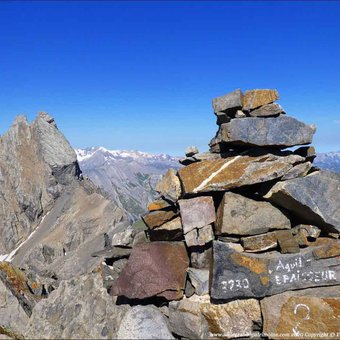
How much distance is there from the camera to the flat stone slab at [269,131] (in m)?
11.8

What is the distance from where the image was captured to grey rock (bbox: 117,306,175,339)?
10594 mm

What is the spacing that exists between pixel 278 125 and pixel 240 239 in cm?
402

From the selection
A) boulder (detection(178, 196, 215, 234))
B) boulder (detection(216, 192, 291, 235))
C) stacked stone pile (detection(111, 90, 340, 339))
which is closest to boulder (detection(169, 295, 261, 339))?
stacked stone pile (detection(111, 90, 340, 339))

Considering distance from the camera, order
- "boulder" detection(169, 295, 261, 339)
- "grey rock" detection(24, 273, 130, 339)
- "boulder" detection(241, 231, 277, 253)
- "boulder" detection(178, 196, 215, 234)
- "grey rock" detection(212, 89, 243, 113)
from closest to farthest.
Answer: "boulder" detection(169, 295, 261, 339), "grey rock" detection(24, 273, 130, 339), "boulder" detection(241, 231, 277, 253), "boulder" detection(178, 196, 215, 234), "grey rock" detection(212, 89, 243, 113)

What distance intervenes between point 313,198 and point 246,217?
7.28 feet

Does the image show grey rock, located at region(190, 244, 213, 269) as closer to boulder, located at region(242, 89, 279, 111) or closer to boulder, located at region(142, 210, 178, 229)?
boulder, located at region(142, 210, 178, 229)

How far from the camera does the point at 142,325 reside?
1083cm

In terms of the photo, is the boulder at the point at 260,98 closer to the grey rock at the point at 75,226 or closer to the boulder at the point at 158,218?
the boulder at the point at 158,218

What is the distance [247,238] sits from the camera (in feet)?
37.6

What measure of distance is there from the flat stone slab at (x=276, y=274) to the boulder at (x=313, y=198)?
3.06 ft

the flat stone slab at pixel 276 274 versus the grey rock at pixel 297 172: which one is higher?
the grey rock at pixel 297 172

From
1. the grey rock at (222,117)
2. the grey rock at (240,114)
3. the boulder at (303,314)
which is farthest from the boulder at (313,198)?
the grey rock at (222,117)

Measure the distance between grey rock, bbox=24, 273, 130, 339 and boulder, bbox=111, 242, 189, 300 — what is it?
0.72 meters

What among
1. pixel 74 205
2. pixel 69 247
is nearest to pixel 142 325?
pixel 69 247
